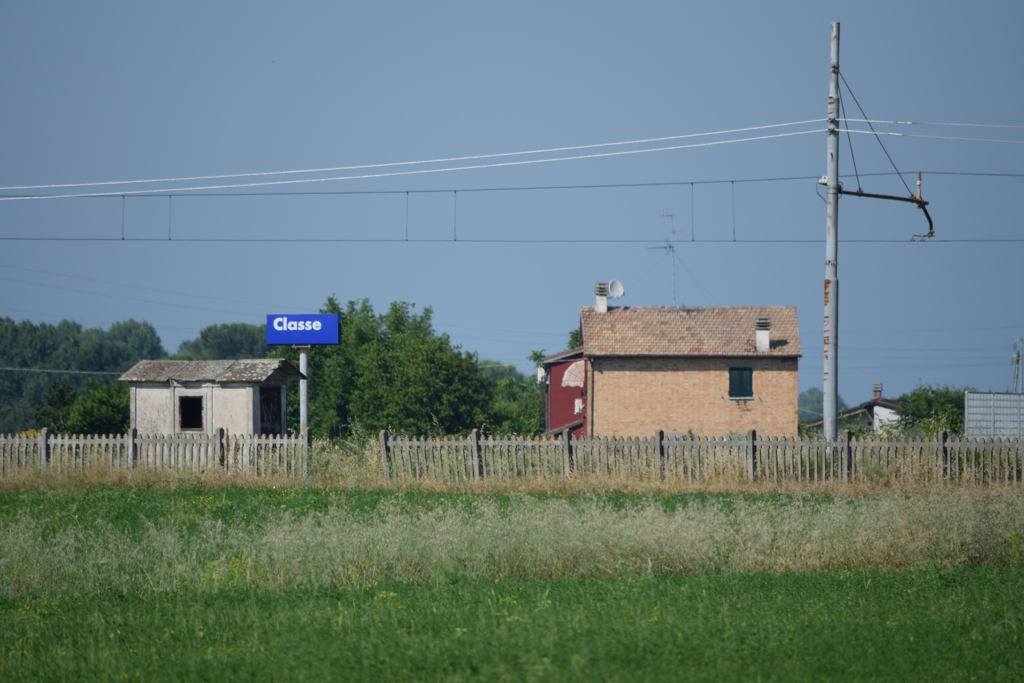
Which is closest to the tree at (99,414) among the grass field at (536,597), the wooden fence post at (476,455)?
the wooden fence post at (476,455)

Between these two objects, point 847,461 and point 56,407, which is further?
point 56,407

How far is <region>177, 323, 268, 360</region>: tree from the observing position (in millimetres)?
129250

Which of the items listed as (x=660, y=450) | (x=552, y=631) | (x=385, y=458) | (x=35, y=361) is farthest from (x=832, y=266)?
(x=35, y=361)

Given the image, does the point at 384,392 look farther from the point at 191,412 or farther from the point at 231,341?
the point at 231,341

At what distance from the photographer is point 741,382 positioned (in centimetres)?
3631

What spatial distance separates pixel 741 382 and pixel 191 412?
2280cm

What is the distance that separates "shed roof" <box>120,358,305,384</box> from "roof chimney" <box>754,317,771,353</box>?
2071 centimetres

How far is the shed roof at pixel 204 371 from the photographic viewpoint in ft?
82.2

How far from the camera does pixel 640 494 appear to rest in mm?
16203

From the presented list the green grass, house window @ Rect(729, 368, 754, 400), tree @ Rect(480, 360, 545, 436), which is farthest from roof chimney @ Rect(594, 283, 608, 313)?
the green grass

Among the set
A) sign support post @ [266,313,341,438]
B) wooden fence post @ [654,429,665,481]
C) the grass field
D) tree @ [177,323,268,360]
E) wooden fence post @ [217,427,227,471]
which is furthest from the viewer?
tree @ [177,323,268,360]

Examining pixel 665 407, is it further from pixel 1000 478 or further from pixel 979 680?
pixel 979 680

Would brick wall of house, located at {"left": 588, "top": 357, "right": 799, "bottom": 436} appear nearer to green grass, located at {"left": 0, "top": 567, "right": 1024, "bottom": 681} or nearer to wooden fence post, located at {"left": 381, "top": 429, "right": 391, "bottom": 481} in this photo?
wooden fence post, located at {"left": 381, "top": 429, "right": 391, "bottom": 481}

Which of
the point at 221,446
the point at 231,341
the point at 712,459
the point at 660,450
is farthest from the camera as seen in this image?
the point at 231,341
